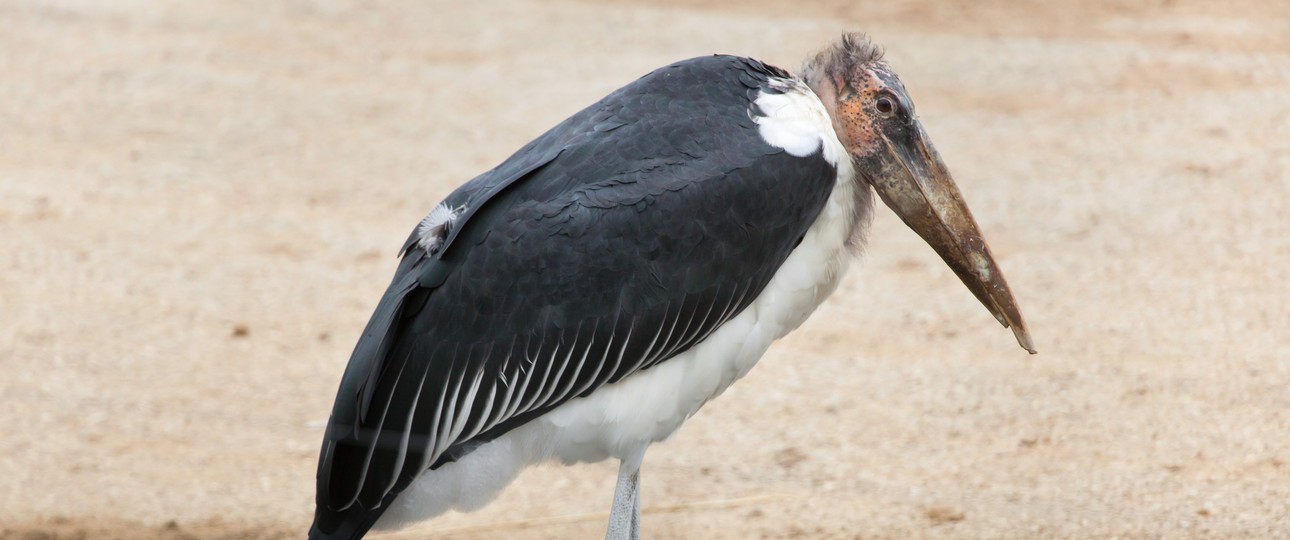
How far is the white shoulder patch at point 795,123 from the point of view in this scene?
346cm

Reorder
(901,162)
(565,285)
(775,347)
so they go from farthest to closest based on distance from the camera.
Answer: (775,347) → (901,162) → (565,285)

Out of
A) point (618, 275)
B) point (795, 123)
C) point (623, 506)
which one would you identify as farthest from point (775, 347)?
point (618, 275)

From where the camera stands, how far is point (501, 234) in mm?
3365

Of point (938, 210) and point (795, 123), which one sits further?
point (938, 210)

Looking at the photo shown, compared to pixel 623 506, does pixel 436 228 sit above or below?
above

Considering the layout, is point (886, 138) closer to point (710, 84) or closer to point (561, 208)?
point (710, 84)

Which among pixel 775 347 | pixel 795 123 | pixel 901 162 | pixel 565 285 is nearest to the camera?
pixel 565 285

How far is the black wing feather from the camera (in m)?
3.35

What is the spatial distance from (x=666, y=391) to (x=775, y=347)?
2.03 metres

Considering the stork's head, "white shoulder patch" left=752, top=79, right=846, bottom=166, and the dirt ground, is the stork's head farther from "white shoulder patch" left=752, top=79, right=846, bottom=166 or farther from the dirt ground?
the dirt ground

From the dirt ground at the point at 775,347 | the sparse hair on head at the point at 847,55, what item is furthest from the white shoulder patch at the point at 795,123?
the dirt ground at the point at 775,347

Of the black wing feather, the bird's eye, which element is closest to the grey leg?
the black wing feather

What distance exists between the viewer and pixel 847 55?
369 centimetres

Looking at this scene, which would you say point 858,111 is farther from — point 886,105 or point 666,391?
point 666,391
